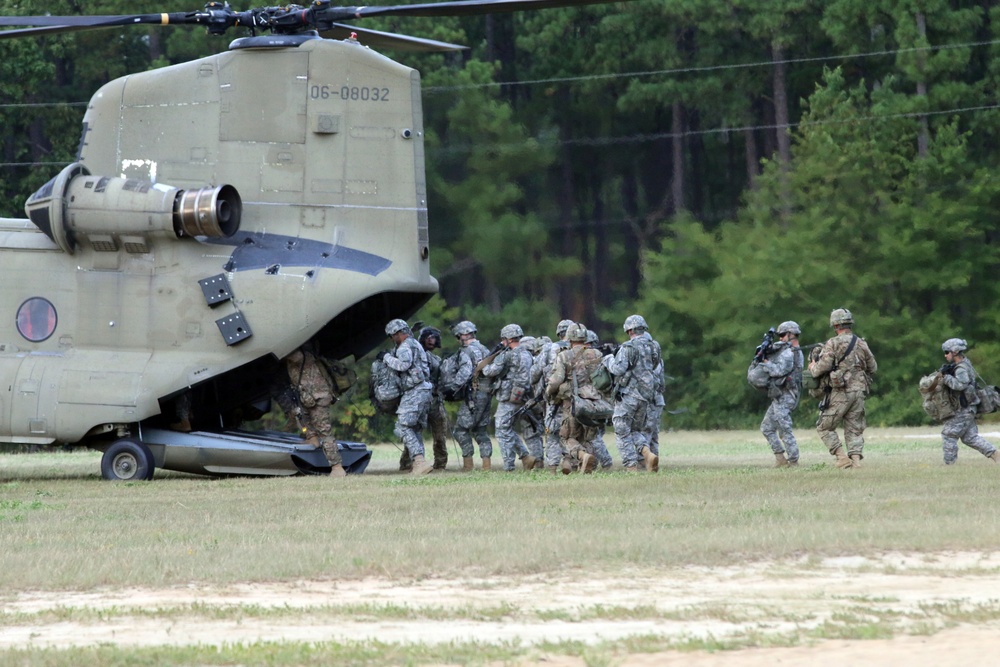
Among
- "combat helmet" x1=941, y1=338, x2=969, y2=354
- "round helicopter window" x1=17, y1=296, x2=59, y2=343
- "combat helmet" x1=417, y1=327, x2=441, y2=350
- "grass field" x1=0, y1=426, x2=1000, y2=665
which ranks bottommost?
"grass field" x1=0, y1=426, x2=1000, y2=665

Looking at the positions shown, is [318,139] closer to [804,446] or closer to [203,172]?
[203,172]

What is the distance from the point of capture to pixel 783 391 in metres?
18.0

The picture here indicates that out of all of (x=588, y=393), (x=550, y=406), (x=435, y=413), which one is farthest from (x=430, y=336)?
(x=588, y=393)

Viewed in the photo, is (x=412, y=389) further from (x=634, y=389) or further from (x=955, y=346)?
(x=955, y=346)

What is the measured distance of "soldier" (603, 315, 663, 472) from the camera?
1719cm

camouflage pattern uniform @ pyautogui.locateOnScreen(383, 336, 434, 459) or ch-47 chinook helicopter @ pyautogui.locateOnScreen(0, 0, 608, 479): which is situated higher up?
ch-47 chinook helicopter @ pyautogui.locateOnScreen(0, 0, 608, 479)

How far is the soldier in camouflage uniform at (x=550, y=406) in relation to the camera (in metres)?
17.9

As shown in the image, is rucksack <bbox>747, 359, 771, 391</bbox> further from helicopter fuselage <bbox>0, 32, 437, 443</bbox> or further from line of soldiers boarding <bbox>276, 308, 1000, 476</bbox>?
helicopter fuselage <bbox>0, 32, 437, 443</bbox>

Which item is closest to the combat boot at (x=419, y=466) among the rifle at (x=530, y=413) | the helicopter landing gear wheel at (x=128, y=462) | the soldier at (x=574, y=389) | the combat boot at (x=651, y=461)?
the rifle at (x=530, y=413)

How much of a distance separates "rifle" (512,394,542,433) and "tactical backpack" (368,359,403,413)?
149 centimetres

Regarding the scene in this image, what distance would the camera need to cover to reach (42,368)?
18.0m

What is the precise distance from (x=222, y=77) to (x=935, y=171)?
22144 mm

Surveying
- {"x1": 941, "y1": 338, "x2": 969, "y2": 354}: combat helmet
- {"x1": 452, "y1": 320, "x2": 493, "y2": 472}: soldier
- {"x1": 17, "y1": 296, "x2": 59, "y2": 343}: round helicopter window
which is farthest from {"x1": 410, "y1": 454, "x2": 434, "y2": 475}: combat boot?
{"x1": 941, "y1": 338, "x2": 969, "y2": 354}: combat helmet

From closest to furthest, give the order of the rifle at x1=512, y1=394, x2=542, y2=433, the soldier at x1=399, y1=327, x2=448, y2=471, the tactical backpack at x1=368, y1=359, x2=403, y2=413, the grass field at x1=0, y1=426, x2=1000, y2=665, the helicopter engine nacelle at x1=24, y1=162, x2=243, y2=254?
the grass field at x1=0, y1=426, x2=1000, y2=665, the helicopter engine nacelle at x1=24, y1=162, x2=243, y2=254, the tactical backpack at x1=368, y1=359, x2=403, y2=413, the rifle at x1=512, y1=394, x2=542, y2=433, the soldier at x1=399, y1=327, x2=448, y2=471
